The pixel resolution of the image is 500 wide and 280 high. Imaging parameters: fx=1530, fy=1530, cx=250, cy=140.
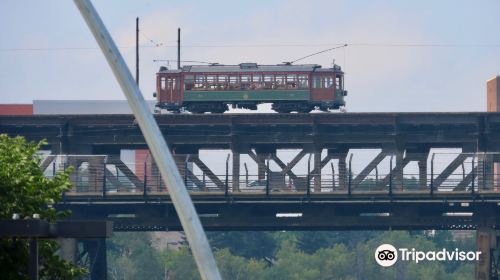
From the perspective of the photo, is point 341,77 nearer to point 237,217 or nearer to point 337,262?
point 237,217

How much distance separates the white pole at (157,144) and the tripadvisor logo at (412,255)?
8132 centimetres

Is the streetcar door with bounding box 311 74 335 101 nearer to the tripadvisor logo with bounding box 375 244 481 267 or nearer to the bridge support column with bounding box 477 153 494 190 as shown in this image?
Result: the bridge support column with bounding box 477 153 494 190

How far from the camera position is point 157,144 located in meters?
32.9

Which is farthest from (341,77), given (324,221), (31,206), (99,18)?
(99,18)

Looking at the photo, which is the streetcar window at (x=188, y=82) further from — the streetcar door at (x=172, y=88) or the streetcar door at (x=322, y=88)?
the streetcar door at (x=322, y=88)


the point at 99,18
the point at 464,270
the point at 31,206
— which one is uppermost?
the point at 99,18

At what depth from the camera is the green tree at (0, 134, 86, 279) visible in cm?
4066

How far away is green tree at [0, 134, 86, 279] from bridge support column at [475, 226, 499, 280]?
3578 centimetres

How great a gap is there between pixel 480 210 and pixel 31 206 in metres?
39.2

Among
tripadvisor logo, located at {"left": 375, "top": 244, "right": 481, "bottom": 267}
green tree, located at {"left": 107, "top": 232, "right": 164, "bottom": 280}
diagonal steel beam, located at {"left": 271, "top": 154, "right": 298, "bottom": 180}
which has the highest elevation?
diagonal steel beam, located at {"left": 271, "top": 154, "right": 298, "bottom": 180}

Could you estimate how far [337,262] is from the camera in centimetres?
15850

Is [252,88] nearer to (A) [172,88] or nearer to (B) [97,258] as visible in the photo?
(A) [172,88]

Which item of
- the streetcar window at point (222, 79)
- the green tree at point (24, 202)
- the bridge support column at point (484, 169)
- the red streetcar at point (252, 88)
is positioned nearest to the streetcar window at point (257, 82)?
the red streetcar at point (252, 88)

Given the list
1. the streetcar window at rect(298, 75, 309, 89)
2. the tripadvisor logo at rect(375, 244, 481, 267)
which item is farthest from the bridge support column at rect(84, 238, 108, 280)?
the tripadvisor logo at rect(375, 244, 481, 267)
